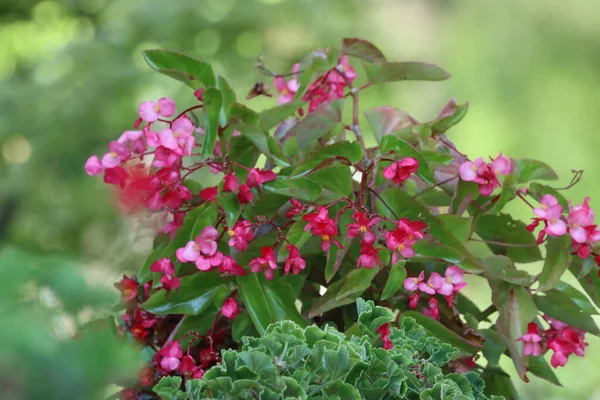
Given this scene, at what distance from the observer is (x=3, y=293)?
46 cm

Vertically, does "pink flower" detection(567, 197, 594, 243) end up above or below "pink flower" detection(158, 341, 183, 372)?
above

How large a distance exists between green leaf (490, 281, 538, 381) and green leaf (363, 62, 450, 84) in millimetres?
299

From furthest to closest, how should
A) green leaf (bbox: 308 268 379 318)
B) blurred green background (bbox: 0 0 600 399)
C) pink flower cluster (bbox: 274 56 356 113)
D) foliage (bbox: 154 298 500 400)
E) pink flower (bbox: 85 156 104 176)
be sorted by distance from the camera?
1. blurred green background (bbox: 0 0 600 399)
2. pink flower cluster (bbox: 274 56 356 113)
3. pink flower (bbox: 85 156 104 176)
4. green leaf (bbox: 308 268 379 318)
5. foliage (bbox: 154 298 500 400)

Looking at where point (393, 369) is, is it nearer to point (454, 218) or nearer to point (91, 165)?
point (454, 218)

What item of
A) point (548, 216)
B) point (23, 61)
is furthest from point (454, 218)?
point (23, 61)

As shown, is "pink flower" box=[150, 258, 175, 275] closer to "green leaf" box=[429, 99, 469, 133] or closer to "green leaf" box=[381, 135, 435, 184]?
"green leaf" box=[381, 135, 435, 184]

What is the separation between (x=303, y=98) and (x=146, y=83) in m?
3.28

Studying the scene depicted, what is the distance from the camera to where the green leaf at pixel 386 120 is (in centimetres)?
108

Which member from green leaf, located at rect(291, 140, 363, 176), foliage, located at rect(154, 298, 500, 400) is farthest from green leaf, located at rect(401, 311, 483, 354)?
green leaf, located at rect(291, 140, 363, 176)

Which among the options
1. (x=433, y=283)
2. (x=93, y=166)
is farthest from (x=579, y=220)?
(x=93, y=166)

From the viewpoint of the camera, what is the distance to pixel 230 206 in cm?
92

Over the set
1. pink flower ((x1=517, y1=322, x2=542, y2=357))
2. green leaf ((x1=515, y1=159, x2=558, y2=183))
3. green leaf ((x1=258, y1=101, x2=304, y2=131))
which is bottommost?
pink flower ((x1=517, y1=322, x2=542, y2=357))

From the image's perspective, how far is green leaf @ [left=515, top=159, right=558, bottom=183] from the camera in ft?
3.32

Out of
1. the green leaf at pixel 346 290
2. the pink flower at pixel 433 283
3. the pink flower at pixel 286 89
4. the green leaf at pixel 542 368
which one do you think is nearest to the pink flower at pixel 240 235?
the green leaf at pixel 346 290
